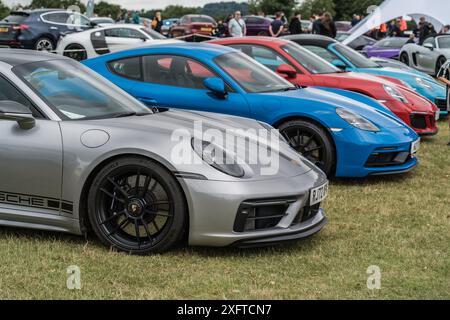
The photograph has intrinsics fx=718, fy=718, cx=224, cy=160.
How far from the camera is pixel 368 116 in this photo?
7.25 m

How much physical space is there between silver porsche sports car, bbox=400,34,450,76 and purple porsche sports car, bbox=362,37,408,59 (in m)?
2.45

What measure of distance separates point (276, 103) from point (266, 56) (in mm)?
2161

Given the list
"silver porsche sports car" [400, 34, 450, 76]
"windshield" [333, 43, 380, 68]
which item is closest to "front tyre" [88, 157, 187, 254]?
"windshield" [333, 43, 380, 68]

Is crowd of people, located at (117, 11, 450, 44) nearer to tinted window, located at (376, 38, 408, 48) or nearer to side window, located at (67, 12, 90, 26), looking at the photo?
tinted window, located at (376, 38, 408, 48)

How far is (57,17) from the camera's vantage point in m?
22.0

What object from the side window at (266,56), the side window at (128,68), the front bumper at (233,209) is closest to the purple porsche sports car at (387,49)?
the side window at (266,56)

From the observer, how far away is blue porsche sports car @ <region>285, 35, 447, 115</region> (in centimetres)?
1085

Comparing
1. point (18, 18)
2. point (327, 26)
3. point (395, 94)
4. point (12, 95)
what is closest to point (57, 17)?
point (18, 18)

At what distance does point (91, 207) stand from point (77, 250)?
0.32 m

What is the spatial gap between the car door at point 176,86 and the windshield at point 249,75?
191 mm

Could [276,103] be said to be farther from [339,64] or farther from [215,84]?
[339,64]

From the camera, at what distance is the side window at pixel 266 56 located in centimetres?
923
